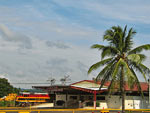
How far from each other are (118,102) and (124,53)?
73.5 feet

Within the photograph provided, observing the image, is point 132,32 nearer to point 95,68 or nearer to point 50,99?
point 95,68

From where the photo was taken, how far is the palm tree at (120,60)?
21953 mm

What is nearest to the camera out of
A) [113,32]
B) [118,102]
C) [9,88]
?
[113,32]

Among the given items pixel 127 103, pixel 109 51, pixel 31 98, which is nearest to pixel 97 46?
pixel 109 51

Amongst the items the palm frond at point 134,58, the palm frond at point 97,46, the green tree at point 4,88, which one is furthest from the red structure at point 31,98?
the palm frond at point 134,58

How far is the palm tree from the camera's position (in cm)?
2195

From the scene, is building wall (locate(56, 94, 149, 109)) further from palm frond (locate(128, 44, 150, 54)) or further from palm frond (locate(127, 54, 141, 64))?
palm frond (locate(127, 54, 141, 64))

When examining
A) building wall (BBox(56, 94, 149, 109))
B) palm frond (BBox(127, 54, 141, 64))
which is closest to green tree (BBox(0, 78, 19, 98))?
building wall (BBox(56, 94, 149, 109))

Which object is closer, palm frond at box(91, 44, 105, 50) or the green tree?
palm frond at box(91, 44, 105, 50)

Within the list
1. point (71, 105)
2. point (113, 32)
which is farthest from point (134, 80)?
point (71, 105)

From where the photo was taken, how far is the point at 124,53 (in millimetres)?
23031

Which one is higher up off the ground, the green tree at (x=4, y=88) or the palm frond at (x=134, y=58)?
the palm frond at (x=134, y=58)

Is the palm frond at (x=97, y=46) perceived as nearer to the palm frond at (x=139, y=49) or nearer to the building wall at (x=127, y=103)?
the palm frond at (x=139, y=49)

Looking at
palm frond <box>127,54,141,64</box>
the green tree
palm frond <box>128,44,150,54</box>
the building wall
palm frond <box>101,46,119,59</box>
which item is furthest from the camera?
the green tree
